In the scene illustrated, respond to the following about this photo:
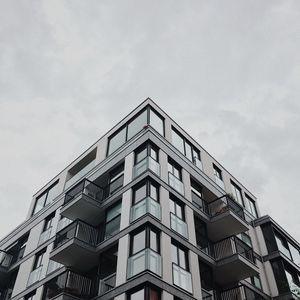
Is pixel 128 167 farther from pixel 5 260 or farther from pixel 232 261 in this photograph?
pixel 5 260

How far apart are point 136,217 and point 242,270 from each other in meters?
7.30

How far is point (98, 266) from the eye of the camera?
72.9 ft

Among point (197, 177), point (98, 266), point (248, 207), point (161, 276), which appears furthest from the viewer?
point (248, 207)

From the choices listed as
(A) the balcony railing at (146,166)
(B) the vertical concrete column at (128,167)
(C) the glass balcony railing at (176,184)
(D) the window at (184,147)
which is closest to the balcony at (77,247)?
(B) the vertical concrete column at (128,167)

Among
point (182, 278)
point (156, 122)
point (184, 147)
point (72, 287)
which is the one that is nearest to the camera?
point (182, 278)

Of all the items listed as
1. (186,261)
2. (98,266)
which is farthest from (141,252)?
(98,266)

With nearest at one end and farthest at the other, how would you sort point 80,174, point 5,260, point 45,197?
1. point 80,174
2. point 5,260
3. point 45,197

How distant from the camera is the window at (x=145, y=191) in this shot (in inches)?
843

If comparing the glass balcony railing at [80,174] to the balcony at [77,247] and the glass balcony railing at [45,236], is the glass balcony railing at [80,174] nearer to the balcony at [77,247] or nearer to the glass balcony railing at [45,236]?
the glass balcony railing at [45,236]

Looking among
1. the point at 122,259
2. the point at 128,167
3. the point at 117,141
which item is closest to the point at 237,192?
the point at 117,141

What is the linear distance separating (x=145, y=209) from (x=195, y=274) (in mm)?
4099

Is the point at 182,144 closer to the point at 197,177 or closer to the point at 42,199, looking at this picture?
the point at 197,177

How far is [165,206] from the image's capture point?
70.7ft

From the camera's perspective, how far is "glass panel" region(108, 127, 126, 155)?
27247mm
